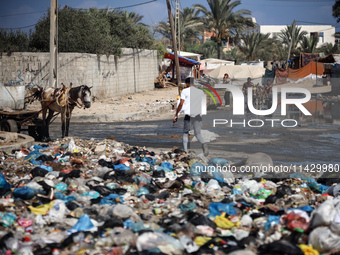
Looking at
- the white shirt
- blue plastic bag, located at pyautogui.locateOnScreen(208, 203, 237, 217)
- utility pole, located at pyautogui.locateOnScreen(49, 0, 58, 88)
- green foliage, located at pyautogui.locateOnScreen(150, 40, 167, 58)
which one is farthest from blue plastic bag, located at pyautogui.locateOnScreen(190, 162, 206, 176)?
green foliage, located at pyautogui.locateOnScreen(150, 40, 167, 58)

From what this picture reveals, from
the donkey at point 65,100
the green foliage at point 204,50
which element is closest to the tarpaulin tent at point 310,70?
the donkey at point 65,100

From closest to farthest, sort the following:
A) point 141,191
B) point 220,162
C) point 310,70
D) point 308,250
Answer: point 308,250, point 141,191, point 220,162, point 310,70

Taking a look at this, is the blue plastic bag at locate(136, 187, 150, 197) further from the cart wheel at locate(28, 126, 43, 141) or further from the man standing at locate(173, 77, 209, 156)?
the cart wheel at locate(28, 126, 43, 141)

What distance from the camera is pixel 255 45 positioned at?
60375 mm

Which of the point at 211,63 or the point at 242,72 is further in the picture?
the point at 211,63

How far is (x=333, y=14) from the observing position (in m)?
47.1

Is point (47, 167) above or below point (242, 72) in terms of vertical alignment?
below

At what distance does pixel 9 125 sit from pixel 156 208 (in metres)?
6.78

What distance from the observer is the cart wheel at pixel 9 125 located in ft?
37.6

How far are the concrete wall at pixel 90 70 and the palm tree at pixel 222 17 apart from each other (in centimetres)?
1661

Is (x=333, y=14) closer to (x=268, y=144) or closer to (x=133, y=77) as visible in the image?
(x=133, y=77)

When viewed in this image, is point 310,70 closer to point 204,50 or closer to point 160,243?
point 204,50

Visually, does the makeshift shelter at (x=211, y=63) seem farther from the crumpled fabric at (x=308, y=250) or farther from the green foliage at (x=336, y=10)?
the crumpled fabric at (x=308, y=250)

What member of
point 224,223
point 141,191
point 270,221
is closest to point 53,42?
point 141,191
